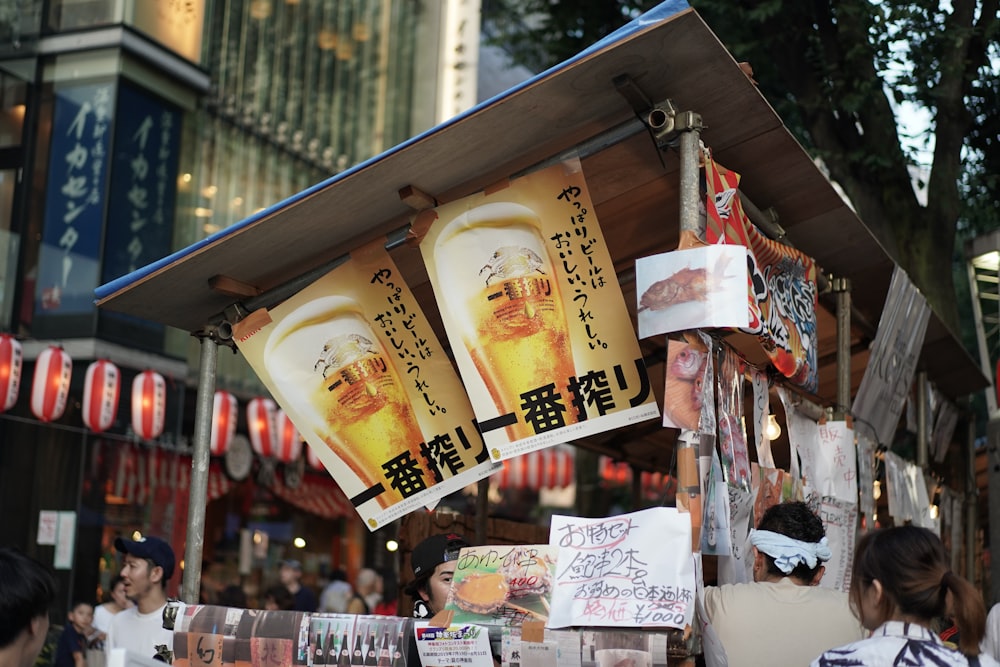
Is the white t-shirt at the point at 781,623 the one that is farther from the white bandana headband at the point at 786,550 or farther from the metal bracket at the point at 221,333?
the metal bracket at the point at 221,333

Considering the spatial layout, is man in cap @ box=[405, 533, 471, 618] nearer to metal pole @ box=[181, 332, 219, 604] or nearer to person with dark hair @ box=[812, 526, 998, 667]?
metal pole @ box=[181, 332, 219, 604]

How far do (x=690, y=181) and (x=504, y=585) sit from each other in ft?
6.14

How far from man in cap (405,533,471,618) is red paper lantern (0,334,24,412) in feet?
27.2

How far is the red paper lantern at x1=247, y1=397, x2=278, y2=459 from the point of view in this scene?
15.9m

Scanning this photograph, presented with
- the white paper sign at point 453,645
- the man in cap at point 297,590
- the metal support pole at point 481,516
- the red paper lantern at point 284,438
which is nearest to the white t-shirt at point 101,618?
the man in cap at point 297,590

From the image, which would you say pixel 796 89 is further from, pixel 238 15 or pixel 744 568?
pixel 238 15

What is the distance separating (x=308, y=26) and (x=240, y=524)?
8.91 meters

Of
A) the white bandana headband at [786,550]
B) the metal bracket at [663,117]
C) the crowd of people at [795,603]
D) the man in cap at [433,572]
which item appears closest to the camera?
the crowd of people at [795,603]

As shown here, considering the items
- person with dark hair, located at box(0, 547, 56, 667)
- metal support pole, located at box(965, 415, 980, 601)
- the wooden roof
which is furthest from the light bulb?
metal support pole, located at box(965, 415, 980, 601)

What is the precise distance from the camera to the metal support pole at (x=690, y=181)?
4.72 metres

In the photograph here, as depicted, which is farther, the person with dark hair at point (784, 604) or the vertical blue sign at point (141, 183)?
the vertical blue sign at point (141, 183)

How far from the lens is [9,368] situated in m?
12.2

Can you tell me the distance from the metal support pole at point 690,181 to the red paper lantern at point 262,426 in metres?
12.0

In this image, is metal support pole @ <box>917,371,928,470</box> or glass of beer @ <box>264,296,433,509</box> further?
metal support pole @ <box>917,371,928,470</box>
